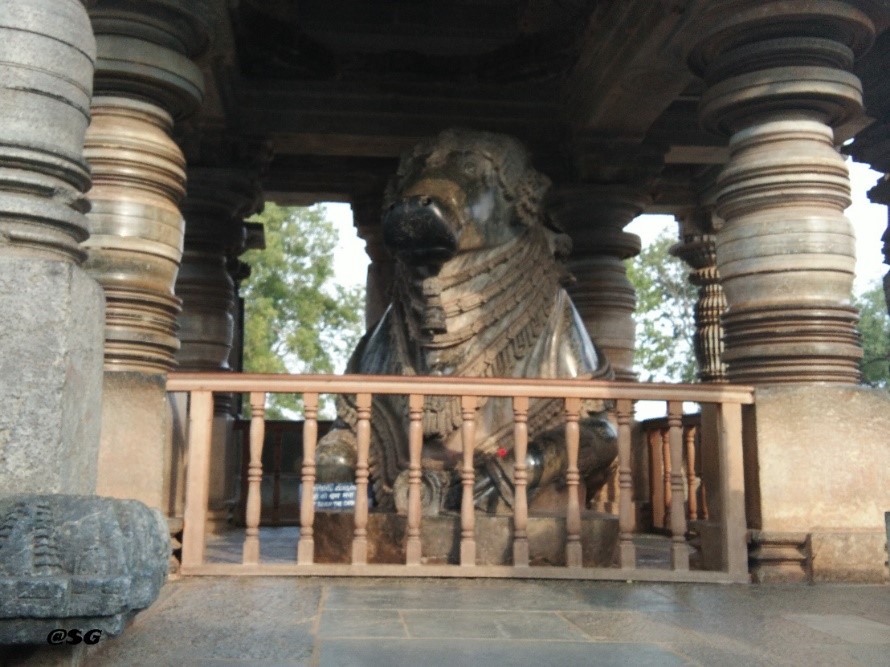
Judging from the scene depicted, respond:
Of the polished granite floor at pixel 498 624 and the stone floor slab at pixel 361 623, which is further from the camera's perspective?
the stone floor slab at pixel 361 623

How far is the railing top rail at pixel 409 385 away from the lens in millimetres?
4160

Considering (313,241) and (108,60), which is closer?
(108,60)

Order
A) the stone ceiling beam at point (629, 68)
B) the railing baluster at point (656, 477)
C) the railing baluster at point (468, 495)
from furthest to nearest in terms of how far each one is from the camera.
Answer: the railing baluster at point (656, 477), the stone ceiling beam at point (629, 68), the railing baluster at point (468, 495)

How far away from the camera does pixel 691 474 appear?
675cm

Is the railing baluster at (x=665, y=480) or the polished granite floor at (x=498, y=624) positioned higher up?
the railing baluster at (x=665, y=480)

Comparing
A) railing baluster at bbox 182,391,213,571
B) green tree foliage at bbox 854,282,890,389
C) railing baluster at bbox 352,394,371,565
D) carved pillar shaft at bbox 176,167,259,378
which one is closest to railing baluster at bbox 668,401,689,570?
railing baluster at bbox 352,394,371,565

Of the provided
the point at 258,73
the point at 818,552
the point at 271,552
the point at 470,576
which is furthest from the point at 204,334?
the point at 818,552

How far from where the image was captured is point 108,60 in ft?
13.9

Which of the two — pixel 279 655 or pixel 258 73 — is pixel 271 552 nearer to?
pixel 279 655

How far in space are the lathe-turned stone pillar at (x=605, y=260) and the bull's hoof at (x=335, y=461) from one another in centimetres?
342

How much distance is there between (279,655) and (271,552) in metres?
2.64

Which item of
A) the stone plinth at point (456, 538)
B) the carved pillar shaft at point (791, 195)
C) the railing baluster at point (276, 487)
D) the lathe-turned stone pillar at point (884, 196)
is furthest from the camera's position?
the railing baluster at point (276, 487)

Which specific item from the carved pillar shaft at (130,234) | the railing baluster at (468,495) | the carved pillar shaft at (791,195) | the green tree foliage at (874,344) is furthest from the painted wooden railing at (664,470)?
the green tree foliage at (874,344)

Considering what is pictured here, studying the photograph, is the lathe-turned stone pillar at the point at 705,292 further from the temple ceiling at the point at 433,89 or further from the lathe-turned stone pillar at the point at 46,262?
the lathe-turned stone pillar at the point at 46,262
